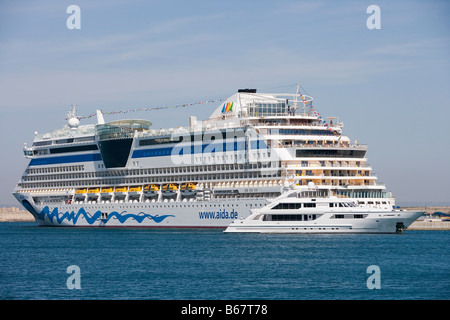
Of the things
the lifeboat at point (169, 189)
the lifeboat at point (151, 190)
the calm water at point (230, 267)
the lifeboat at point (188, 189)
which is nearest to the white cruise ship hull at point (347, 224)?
the calm water at point (230, 267)

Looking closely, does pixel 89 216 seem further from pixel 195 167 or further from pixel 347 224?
pixel 347 224

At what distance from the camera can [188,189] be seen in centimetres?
7312

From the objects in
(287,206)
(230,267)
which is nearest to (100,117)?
(287,206)

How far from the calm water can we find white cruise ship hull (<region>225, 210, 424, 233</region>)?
36.7 inches

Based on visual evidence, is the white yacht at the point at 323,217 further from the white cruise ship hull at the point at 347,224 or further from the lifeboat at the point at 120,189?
the lifeboat at the point at 120,189

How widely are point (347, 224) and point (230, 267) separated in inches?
717

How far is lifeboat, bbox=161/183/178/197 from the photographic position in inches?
2928

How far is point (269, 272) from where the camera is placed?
38.8 metres

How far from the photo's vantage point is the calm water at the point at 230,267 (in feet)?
110

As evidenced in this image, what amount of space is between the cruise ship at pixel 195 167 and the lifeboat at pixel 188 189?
133 millimetres

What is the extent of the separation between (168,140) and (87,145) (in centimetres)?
1276
